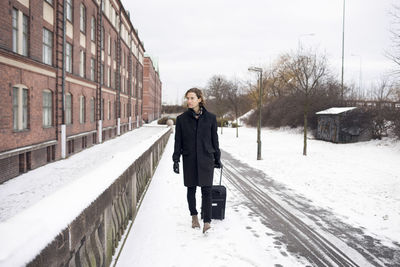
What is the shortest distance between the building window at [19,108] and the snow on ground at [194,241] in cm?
815

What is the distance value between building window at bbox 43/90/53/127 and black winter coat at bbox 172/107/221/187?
1174 centimetres

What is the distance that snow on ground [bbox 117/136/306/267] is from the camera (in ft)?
11.7

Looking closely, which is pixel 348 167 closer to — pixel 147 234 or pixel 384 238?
pixel 384 238

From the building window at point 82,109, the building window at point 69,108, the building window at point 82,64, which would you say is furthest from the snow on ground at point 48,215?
A: the building window at point 82,64

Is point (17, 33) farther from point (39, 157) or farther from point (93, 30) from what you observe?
point (93, 30)

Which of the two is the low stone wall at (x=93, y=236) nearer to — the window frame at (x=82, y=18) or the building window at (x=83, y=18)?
the window frame at (x=82, y=18)

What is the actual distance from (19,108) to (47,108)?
2.75m

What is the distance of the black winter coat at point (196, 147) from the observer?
4.31 metres

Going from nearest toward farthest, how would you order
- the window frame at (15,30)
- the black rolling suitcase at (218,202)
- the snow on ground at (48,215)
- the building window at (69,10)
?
the snow on ground at (48,215) → the black rolling suitcase at (218,202) → the window frame at (15,30) → the building window at (69,10)

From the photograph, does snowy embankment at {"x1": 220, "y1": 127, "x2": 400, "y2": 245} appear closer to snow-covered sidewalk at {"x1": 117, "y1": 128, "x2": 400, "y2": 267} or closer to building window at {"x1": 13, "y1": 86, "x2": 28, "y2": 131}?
snow-covered sidewalk at {"x1": 117, "y1": 128, "x2": 400, "y2": 267}

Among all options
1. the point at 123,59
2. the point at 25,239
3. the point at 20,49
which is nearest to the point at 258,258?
the point at 25,239

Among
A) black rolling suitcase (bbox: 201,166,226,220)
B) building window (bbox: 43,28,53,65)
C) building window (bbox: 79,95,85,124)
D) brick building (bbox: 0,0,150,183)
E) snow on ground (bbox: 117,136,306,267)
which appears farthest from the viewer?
building window (bbox: 79,95,85,124)

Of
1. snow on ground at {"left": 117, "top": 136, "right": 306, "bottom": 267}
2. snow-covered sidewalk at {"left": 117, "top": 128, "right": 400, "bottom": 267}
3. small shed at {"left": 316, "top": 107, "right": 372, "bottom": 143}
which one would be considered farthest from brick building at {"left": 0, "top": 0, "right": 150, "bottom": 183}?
small shed at {"left": 316, "top": 107, "right": 372, "bottom": 143}

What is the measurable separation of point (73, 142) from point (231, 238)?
1575 cm
